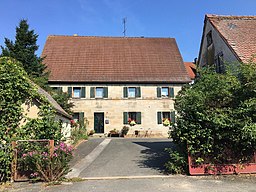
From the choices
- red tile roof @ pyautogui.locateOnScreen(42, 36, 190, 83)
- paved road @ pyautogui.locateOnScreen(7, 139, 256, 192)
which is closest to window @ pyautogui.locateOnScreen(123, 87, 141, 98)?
red tile roof @ pyautogui.locateOnScreen(42, 36, 190, 83)

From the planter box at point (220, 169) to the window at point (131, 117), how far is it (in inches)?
648

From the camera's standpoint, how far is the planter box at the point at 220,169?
26.8 feet

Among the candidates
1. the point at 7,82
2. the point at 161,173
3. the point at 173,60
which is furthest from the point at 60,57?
the point at 161,173

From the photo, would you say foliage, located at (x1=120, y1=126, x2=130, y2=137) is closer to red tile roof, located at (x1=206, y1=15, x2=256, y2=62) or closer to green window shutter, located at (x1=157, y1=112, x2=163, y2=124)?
green window shutter, located at (x1=157, y1=112, x2=163, y2=124)

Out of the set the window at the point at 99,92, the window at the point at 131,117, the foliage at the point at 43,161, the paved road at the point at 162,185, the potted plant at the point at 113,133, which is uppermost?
the window at the point at 99,92

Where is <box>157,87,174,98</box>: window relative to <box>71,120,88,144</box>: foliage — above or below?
above

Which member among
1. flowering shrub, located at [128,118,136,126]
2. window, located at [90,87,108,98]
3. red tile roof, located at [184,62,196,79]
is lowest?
flowering shrub, located at [128,118,136,126]

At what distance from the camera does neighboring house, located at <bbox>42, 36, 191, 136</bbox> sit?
80.7 feet

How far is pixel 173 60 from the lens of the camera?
2856 centimetres

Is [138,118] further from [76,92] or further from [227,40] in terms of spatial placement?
[227,40]

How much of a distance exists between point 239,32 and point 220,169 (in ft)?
33.0

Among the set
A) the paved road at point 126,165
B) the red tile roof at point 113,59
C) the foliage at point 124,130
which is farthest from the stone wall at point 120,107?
the paved road at point 126,165

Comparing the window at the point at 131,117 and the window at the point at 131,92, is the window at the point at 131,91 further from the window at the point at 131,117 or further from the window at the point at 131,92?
the window at the point at 131,117

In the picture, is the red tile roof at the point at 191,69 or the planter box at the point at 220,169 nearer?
the planter box at the point at 220,169
